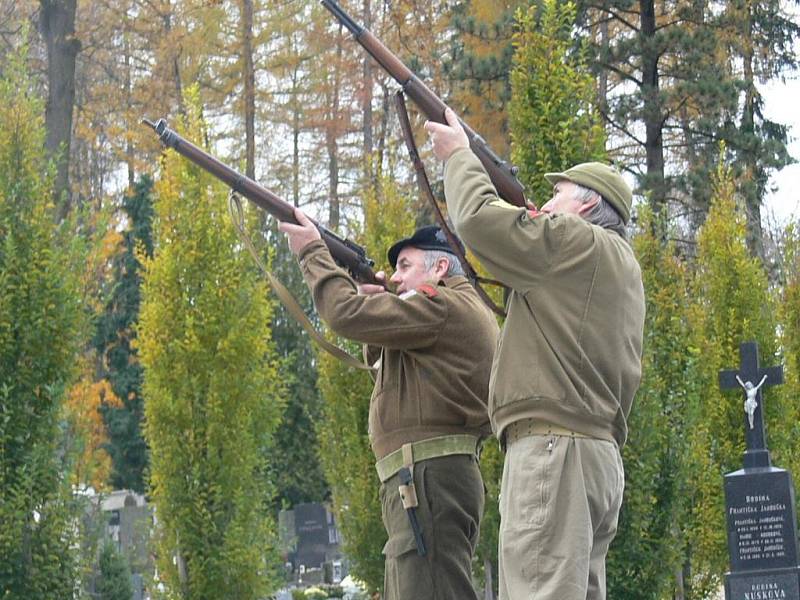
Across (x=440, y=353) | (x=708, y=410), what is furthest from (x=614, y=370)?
(x=708, y=410)

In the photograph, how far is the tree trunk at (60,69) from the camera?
20.1 meters

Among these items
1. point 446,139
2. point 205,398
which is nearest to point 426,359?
point 446,139

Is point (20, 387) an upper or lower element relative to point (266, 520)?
upper

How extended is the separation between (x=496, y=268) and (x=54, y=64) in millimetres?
17354

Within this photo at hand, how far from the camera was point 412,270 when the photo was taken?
6.00 metres

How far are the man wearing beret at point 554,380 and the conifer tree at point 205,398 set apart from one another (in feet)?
19.8

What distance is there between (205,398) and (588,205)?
20.2 feet

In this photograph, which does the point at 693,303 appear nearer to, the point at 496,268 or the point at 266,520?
the point at 266,520

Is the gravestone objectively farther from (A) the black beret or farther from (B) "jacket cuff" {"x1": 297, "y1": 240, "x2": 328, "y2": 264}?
(B) "jacket cuff" {"x1": 297, "y1": 240, "x2": 328, "y2": 264}

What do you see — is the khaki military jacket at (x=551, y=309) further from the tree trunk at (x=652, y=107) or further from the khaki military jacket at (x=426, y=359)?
the tree trunk at (x=652, y=107)

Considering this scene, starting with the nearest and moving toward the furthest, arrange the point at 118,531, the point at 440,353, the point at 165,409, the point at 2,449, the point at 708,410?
the point at 440,353 → the point at 2,449 → the point at 165,409 → the point at 708,410 → the point at 118,531

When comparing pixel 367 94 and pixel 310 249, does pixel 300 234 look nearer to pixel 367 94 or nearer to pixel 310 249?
pixel 310 249

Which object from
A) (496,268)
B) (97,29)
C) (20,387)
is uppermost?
(97,29)

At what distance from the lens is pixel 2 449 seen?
29.0ft
